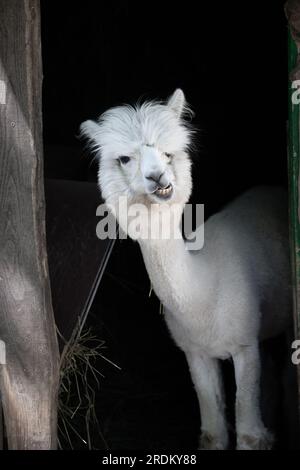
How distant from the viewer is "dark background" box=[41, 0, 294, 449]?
582cm

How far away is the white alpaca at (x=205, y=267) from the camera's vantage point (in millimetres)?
3336

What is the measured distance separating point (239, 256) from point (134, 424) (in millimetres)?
1415

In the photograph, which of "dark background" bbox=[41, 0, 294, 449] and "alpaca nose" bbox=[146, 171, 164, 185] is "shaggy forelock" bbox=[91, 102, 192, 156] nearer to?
"alpaca nose" bbox=[146, 171, 164, 185]

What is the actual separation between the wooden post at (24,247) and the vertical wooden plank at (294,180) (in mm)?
1156

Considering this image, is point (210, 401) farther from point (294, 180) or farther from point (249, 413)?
point (294, 180)

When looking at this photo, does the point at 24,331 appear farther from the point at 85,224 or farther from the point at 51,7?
the point at 51,7

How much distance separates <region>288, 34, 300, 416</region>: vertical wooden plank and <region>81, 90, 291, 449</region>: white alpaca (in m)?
0.41

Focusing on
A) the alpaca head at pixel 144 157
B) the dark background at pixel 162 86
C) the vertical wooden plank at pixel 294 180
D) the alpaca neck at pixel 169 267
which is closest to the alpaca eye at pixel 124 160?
the alpaca head at pixel 144 157

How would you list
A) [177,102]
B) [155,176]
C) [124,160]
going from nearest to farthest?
[155,176] < [124,160] < [177,102]

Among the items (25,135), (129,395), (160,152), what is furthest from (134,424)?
(25,135)

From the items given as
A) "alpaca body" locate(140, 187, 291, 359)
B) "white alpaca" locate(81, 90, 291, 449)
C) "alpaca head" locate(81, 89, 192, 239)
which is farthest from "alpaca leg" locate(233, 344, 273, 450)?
"alpaca head" locate(81, 89, 192, 239)

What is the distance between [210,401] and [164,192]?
1.26 metres

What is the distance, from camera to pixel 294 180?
326cm

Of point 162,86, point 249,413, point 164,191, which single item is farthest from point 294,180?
point 162,86
